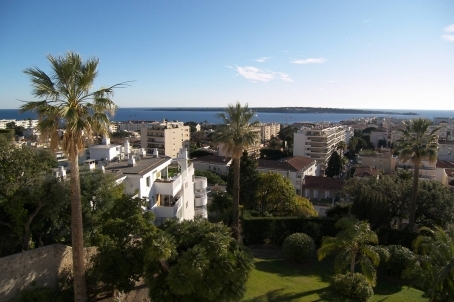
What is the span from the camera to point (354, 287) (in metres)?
14.9

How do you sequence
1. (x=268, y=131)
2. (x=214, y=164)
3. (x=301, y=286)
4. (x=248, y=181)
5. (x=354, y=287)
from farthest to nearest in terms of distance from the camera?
1. (x=268, y=131)
2. (x=214, y=164)
3. (x=248, y=181)
4. (x=301, y=286)
5. (x=354, y=287)

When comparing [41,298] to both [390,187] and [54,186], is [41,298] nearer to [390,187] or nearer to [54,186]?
[54,186]

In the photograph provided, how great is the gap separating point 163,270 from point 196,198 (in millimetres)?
17453

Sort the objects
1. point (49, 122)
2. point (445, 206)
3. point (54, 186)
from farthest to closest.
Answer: point (445, 206) → point (54, 186) → point (49, 122)

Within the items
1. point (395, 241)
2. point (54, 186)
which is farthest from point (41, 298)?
point (395, 241)

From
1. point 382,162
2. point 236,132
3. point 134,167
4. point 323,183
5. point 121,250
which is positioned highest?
point 236,132

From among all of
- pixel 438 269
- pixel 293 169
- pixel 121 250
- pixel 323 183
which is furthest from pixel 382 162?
pixel 121 250

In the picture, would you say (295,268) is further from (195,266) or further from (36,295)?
(36,295)

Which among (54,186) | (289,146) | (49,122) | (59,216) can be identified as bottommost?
(289,146)

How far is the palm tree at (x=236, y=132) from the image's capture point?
2008 centimetres

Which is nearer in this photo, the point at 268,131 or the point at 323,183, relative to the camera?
the point at 323,183

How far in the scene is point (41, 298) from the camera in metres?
11.5

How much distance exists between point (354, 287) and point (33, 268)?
13932 millimetres

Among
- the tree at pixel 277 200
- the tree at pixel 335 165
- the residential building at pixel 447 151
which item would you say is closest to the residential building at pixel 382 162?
the tree at pixel 335 165
